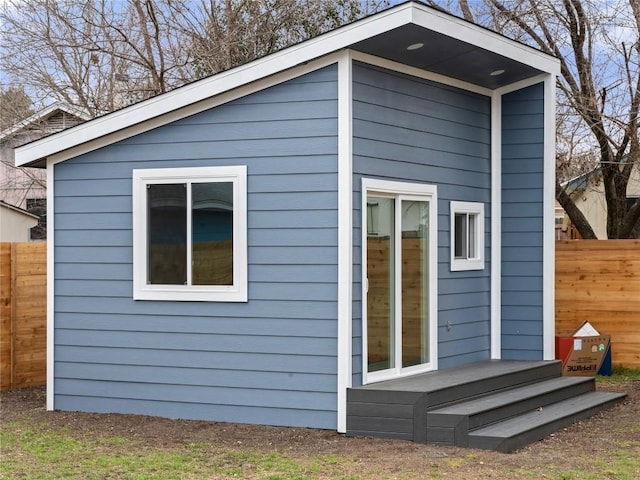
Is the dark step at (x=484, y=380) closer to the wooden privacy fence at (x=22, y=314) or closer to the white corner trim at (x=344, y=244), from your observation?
the white corner trim at (x=344, y=244)

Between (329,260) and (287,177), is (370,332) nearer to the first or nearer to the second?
(329,260)

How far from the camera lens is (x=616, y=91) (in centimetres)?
1349

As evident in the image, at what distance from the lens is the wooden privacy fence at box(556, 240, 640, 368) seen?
11422 millimetres

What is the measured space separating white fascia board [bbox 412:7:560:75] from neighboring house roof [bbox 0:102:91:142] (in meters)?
9.21

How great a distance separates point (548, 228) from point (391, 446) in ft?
11.8

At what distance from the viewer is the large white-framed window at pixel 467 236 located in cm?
923

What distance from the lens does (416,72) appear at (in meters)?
8.64

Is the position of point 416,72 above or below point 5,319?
above

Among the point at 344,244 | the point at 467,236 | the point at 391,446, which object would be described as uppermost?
the point at 467,236

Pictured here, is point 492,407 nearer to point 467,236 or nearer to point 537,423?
point 537,423

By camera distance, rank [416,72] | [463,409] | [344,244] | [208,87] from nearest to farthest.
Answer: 1. [463,409]
2. [344,244]
3. [208,87]
4. [416,72]

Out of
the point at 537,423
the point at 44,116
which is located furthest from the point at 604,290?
the point at 44,116

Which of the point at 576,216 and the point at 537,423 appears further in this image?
the point at 576,216

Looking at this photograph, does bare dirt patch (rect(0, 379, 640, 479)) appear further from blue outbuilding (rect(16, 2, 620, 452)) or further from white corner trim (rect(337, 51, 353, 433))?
white corner trim (rect(337, 51, 353, 433))
